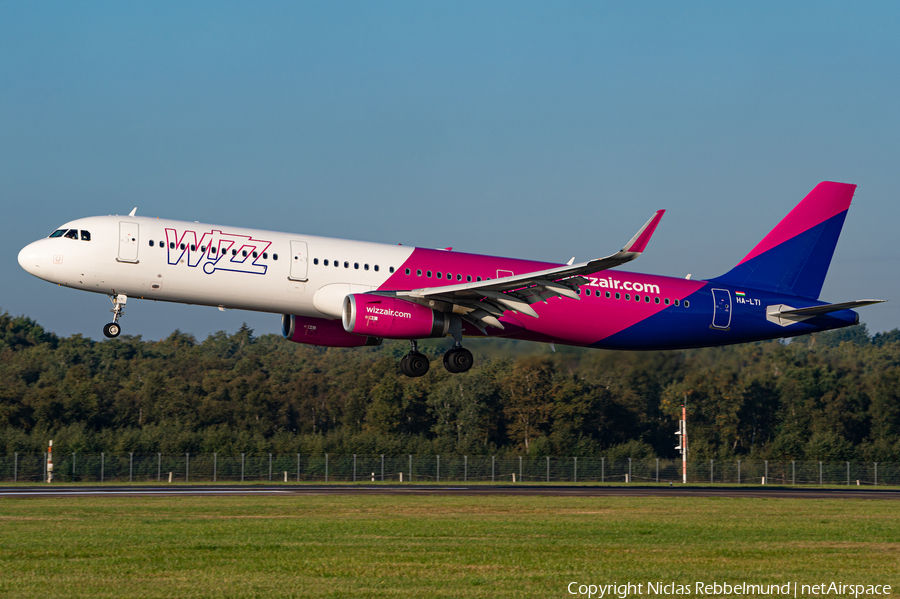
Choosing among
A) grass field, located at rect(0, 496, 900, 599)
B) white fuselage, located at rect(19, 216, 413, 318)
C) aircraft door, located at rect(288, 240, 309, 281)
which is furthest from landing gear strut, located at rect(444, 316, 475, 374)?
aircraft door, located at rect(288, 240, 309, 281)

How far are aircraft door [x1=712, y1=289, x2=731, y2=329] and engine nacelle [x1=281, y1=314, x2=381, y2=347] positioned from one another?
46.5 ft

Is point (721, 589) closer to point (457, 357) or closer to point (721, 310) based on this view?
point (457, 357)

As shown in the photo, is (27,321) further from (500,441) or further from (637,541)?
(637,541)

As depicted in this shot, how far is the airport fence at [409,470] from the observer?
6650cm

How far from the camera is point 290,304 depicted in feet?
122

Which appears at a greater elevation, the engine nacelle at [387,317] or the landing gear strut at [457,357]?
the engine nacelle at [387,317]

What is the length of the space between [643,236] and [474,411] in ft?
219

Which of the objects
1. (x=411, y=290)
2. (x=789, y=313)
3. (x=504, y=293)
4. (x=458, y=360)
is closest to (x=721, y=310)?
(x=789, y=313)

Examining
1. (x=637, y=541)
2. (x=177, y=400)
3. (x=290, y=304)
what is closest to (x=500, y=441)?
(x=177, y=400)

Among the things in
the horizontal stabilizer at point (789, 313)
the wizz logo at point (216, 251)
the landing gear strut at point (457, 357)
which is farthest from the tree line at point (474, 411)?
the wizz logo at point (216, 251)

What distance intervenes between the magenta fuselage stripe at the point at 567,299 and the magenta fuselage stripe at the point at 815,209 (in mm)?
6737

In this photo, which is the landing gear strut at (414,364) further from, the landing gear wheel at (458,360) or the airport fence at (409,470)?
the airport fence at (409,470)

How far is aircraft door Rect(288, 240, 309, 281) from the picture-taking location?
121 ft

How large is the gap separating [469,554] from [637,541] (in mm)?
5639
